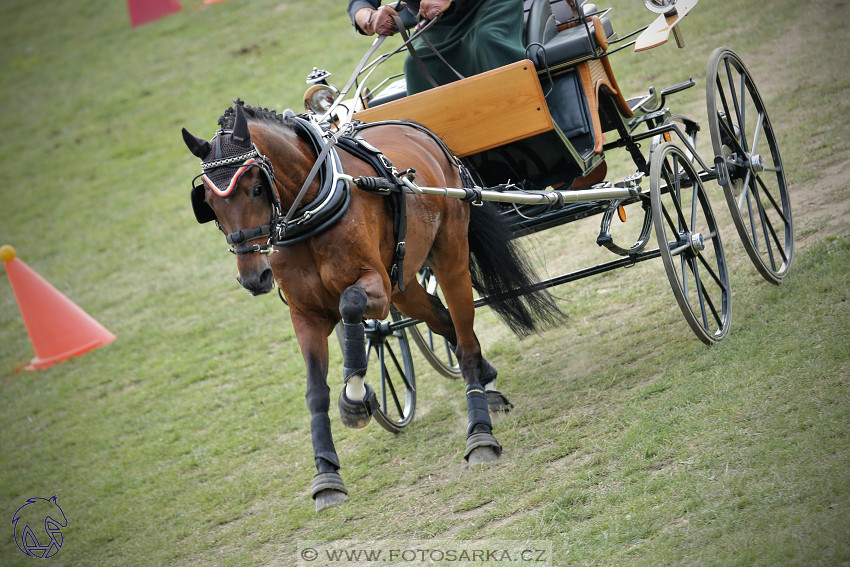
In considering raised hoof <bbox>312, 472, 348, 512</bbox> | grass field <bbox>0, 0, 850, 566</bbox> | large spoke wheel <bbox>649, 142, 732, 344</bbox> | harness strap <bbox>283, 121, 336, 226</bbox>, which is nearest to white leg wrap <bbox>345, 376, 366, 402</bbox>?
raised hoof <bbox>312, 472, 348, 512</bbox>

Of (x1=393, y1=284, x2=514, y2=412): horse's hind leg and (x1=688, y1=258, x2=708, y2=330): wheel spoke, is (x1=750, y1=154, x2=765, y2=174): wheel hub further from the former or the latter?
(x1=393, y1=284, x2=514, y2=412): horse's hind leg

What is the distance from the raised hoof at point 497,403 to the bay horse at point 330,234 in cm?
30

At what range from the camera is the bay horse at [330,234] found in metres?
3.07

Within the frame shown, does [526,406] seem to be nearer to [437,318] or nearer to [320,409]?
[437,318]

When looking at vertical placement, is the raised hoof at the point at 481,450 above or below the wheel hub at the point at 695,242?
below

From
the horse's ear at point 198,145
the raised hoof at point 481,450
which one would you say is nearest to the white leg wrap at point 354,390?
the raised hoof at point 481,450

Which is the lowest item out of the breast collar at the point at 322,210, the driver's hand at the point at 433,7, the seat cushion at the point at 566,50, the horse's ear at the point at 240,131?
the breast collar at the point at 322,210

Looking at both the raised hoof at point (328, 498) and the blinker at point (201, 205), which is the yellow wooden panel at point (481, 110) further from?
the raised hoof at point (328, 498)

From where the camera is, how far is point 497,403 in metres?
4.59

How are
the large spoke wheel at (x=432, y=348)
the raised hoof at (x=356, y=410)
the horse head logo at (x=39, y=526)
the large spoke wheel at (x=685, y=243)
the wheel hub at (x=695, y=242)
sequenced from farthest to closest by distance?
the large spoke wheel at (x=432, y=348) < the horse head logo at (x=39, y=526) < the wheel hub at (x=695, y=242) < the large spoke wheel at (x=685, y=243) < the raised hoof at (x=356, y=410)

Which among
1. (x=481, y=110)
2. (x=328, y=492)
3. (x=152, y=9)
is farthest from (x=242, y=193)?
(x=152, y=9)

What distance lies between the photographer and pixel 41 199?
1324 cm

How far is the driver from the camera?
4.33 metres

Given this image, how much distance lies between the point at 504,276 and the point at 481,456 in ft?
3.40
